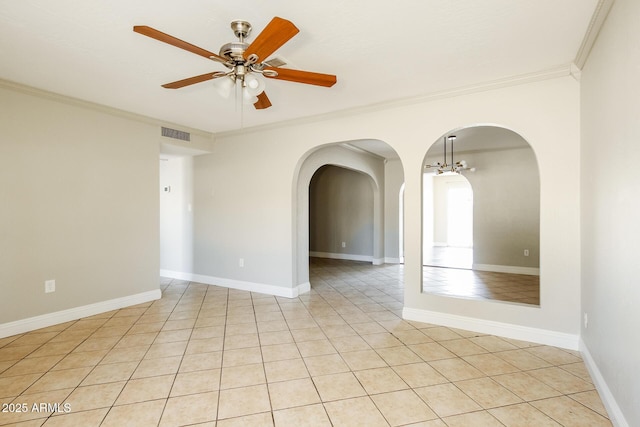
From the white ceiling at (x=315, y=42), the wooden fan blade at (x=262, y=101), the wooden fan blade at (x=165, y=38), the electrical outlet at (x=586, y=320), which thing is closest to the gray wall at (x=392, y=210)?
the white ceiling at (x=315, y=42)

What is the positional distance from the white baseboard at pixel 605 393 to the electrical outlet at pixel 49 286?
4885 millimetres

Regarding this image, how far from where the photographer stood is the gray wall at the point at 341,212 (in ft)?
26.6

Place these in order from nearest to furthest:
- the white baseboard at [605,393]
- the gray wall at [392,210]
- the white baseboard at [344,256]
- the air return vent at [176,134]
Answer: the white baseboard at [605,393]
the air return vent at [176,134]
the gray wall at [392,210]
the white baseboard at [344,256]

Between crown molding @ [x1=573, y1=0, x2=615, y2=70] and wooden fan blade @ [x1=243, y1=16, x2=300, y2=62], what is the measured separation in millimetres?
1887

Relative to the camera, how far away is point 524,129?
9.94 feet

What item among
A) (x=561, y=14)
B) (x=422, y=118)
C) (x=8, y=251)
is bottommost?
(x=8, y=251)

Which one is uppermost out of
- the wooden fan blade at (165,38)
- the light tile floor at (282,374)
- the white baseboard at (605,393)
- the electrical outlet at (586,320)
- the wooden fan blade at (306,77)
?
the wooden fan blade at (165,38)

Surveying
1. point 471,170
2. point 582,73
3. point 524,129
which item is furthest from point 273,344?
point 471,170

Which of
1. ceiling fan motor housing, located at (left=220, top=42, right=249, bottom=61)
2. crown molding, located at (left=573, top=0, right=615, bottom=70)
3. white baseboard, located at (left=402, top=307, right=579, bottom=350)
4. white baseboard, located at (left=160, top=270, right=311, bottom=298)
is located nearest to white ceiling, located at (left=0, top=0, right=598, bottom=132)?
crown molding, located at (left=573, top=0, right=615, bottom=70)

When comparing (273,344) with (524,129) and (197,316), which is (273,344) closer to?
(197,316)

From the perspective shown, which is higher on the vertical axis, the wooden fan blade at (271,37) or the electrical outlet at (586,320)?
the wooden fan blade at (271,37)

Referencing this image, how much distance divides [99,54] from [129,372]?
2.54 meters

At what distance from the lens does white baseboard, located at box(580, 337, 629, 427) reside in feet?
5.90

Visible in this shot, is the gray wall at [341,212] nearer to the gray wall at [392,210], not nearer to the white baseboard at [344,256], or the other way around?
the white baseboard at [344,256]
